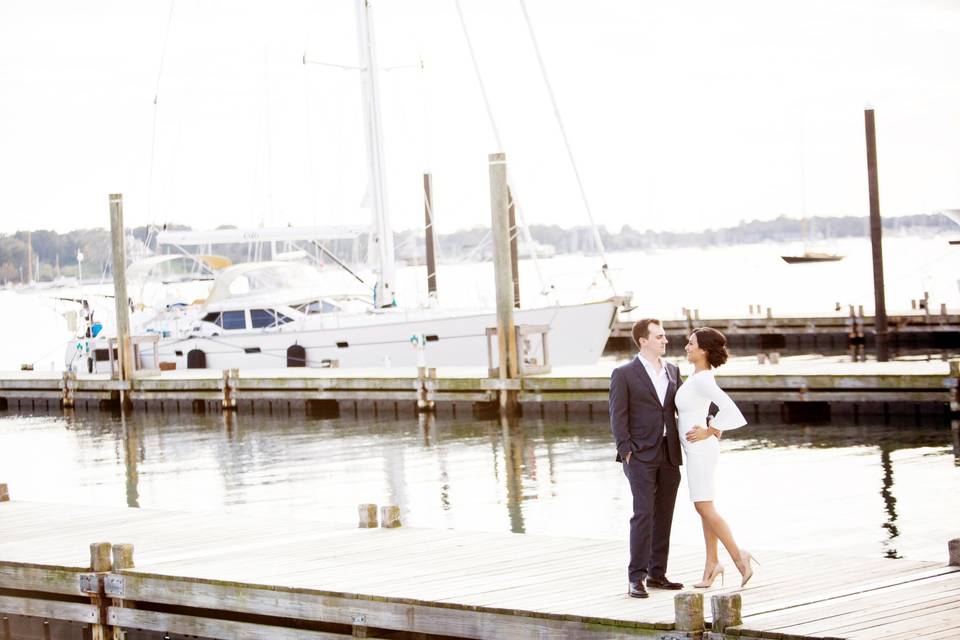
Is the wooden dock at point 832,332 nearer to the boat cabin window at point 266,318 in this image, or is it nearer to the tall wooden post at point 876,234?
the tall wooden post at point 876,234

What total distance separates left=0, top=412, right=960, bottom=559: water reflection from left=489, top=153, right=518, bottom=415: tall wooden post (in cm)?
92

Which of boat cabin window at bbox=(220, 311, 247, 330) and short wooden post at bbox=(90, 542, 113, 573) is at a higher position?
→ boat cabin window at bbox=(220, 311, 247, 330)

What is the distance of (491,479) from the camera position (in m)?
20.5

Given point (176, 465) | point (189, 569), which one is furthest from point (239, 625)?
point (176, 465)

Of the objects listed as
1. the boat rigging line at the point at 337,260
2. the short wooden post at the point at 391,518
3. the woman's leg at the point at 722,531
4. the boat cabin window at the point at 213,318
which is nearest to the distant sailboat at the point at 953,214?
the boat rigging line at the point at 337,260

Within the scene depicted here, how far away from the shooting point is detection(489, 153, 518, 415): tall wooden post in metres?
25.4

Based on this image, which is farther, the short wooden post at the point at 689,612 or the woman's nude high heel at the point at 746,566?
the woman's nude high heel at the point at 746,566

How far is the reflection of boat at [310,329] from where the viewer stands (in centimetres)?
3394

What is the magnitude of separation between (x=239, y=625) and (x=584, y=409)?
53.3 feet

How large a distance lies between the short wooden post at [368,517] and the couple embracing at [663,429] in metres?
3.77

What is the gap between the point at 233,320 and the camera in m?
36.9

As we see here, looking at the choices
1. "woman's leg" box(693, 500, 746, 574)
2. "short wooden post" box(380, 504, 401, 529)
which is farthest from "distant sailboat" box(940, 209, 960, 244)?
"woman's leg" box(693, 500, 746, 574)

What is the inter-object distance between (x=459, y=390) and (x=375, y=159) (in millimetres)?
10577

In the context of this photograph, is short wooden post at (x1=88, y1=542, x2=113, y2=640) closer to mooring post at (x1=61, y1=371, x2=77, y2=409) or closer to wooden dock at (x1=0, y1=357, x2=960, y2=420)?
wooden dock at (x1=0, y1=357, x2=960, y2=420)
